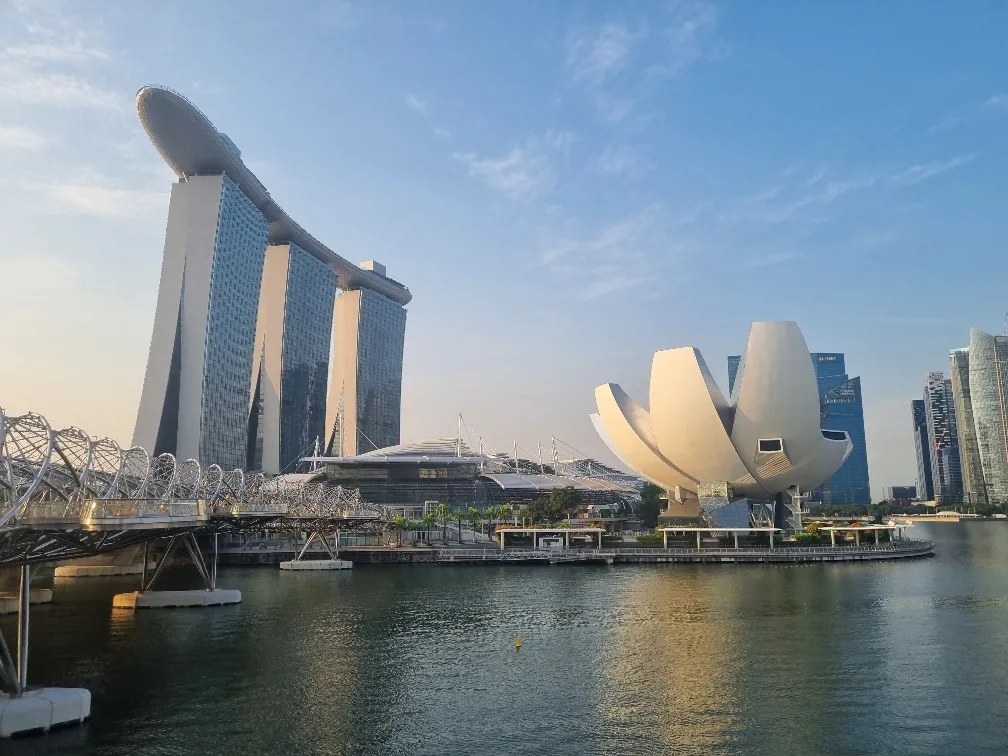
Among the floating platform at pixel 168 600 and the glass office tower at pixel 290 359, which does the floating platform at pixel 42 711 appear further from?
the glass office tower at pixel 290 359

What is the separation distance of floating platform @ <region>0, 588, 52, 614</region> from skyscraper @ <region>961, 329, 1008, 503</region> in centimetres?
16419

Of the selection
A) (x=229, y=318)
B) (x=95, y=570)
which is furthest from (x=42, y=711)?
(x=229, y=318)

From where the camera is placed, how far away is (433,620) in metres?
30.0

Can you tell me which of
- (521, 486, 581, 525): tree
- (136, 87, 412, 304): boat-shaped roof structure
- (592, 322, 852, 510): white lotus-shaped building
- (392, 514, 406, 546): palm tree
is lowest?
(392, 514, 406, 546): palm tree

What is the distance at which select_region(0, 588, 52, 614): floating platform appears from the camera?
34.0m

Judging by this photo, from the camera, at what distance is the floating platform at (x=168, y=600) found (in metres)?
33.8

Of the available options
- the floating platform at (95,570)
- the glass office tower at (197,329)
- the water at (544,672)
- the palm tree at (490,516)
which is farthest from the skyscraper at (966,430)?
the floating platform at (95,570)

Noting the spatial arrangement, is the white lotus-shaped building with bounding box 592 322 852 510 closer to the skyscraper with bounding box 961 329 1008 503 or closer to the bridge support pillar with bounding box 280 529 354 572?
the bridge support pillar with bounding box 280 529 354 572

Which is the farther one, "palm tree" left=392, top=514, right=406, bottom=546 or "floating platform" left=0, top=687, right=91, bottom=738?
"palm tree" left=392, top=514, right=406, bottom=546

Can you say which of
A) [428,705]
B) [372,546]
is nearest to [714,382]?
[372,546]

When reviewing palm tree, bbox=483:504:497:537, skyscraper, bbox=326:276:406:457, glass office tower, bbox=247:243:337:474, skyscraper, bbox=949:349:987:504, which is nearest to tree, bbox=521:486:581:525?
palm tree, bbox=483:504:497:537

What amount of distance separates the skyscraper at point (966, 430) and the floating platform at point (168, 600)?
164 meters

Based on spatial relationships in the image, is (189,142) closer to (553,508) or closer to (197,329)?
(197,329)

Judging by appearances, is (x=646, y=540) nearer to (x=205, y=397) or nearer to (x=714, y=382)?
(x=714, y=382)
